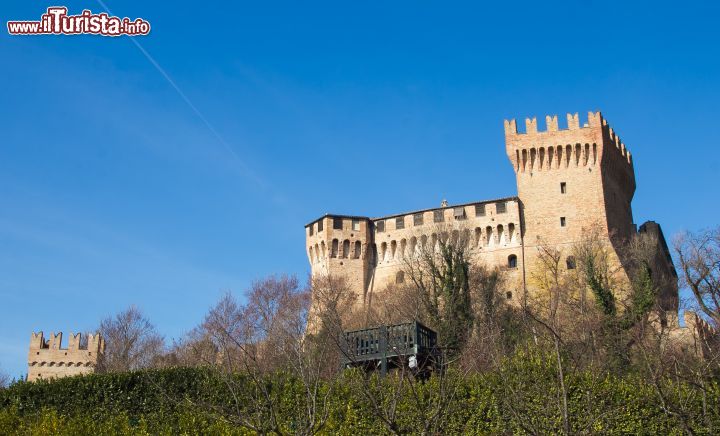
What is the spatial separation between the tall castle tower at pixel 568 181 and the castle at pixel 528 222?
6 cm

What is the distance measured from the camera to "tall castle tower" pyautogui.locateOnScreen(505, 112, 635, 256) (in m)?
50.7

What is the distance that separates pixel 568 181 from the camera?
52.0 meters

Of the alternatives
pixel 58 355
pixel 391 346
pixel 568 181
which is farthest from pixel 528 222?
pixel 391 346

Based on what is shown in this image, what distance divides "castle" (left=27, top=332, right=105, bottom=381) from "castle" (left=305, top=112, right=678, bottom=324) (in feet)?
54.8

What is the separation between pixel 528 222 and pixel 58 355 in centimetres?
3091

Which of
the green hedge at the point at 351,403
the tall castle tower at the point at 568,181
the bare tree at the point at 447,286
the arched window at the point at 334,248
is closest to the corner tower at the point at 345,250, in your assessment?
the arched window at the point at 334,248

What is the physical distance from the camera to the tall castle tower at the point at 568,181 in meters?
50.7

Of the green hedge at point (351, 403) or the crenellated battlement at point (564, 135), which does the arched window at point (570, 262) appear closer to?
the crenellated battlement at point (564, 135)

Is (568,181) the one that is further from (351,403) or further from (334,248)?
(351,403)

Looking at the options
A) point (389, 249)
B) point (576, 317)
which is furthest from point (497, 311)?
point (389, 249)

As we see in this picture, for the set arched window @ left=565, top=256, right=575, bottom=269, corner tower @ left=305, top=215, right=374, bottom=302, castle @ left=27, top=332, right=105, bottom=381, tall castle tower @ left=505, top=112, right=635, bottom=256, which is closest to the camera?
castle @ left=27, top=332, right=105, bottom=381

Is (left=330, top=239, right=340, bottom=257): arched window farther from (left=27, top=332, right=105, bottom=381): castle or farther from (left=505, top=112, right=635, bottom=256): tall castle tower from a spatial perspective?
(left=27, top=332, right=105, bottom=381): castle

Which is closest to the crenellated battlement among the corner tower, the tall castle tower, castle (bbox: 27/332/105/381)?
the tall castle tower

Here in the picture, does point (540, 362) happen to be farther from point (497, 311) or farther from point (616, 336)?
point (497, 311)
